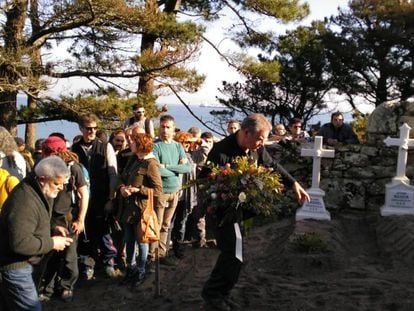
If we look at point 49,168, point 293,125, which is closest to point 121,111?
point 293,125

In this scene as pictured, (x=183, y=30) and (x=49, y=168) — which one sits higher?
(x=183, y=30)

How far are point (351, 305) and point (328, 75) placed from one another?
1793 cm

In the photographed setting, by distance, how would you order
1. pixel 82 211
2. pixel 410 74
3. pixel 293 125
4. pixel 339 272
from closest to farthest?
pixel 82 211
pixel 339 272
pixel 293 125
pixel 410 74

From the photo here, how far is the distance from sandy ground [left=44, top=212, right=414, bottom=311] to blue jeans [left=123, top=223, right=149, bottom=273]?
0.26 m

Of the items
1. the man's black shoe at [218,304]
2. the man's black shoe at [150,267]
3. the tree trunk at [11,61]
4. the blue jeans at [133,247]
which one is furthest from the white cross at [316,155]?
the tree trunk at [11,61]

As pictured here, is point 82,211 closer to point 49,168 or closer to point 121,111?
point 49,168

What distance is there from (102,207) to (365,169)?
4.78 metres

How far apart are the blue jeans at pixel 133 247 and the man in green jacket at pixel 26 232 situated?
1.95m

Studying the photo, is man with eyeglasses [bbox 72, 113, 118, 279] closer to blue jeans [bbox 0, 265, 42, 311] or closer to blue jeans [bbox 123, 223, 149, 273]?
blue jeans [bbox 123, 223, 149, 273]

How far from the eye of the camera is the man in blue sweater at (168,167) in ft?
20.6

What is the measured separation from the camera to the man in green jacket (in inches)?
134

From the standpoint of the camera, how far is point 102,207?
6258 millimetres

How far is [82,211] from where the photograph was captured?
536 centimetres

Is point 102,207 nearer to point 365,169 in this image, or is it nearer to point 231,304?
point 231,304
